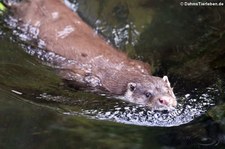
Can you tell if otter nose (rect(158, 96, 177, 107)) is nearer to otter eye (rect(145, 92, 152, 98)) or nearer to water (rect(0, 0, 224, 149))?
water (rect(0, 0, 224, 149))

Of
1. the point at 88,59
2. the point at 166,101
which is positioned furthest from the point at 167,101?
the point at 88,59

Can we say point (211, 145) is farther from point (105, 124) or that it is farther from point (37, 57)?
point (37, 57)

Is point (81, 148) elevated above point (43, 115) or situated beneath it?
situated beneath

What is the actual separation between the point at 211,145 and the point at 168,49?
1797mm

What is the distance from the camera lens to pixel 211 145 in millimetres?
3131

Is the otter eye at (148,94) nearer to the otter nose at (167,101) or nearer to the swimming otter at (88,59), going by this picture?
the swimming otter at (88,59)

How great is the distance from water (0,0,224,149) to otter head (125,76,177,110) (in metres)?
0.12

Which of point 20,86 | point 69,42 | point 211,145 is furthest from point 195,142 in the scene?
point 69,42

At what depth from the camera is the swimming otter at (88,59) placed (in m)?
4.50

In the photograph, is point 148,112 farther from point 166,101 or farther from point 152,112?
point 166,101

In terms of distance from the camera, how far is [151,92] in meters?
4.41

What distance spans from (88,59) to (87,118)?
1.30 meters

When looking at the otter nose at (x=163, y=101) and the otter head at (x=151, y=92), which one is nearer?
the otter nose at (x=163, y=101)

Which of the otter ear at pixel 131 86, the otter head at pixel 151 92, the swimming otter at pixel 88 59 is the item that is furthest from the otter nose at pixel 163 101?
the otter ear at pixel 131 86
